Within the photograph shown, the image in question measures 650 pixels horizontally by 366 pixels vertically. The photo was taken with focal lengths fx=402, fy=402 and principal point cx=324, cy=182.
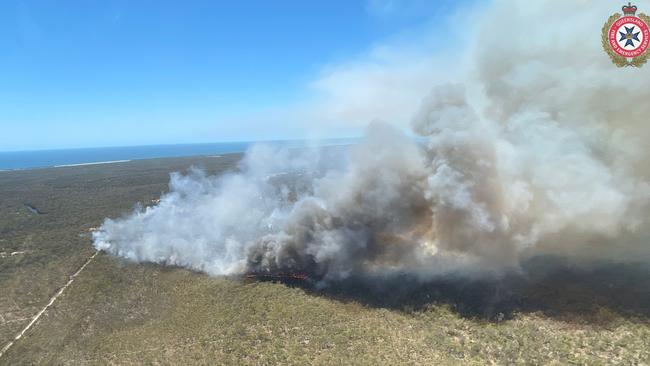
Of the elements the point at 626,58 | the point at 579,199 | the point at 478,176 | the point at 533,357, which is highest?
the point at 626,58

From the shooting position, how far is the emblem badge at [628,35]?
36.5m

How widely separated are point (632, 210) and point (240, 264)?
2071 inches

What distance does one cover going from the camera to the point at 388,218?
51.6 m

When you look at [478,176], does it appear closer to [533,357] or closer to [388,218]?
[388,218]

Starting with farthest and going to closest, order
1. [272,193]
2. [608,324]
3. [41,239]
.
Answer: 1. [272,193]
2. [41,239]
3. [608,324]

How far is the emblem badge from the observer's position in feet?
120

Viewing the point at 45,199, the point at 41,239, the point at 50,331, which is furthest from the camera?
the point at 45,199

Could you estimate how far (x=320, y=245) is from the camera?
53.0 metres

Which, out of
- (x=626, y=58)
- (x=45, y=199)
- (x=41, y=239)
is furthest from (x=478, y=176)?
(x=45, y=199)

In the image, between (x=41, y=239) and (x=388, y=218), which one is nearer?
(x=388, y=218)

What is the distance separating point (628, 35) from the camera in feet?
121

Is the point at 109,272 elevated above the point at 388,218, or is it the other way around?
the point at 388,218

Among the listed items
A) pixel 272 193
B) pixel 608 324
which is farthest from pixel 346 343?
pixel 272 193

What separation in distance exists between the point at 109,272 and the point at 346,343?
39.5 m
